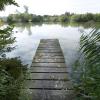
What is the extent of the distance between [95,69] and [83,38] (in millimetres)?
452

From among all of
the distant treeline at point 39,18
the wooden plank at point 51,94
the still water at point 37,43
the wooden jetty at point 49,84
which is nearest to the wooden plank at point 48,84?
the wooden jetty at point 49,84

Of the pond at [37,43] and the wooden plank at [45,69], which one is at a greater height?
the wooden plank at [45,69]

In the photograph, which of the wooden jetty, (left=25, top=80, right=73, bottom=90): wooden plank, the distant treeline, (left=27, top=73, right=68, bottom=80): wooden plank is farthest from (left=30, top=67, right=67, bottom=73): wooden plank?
the distant treeline

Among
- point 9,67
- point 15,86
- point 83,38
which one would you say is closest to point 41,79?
point 15,86

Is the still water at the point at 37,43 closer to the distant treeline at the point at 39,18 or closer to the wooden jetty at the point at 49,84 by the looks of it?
the wooden jetty at the point at 49,84

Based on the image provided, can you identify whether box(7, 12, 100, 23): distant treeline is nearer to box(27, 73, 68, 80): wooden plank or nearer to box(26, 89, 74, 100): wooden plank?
box(27, 73, 68, 80): wooden plank

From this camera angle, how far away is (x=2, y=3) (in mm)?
4082

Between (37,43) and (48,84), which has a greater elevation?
(48,84)

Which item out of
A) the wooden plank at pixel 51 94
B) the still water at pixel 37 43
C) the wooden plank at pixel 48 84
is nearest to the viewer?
the wooden plank at pixel 51 94

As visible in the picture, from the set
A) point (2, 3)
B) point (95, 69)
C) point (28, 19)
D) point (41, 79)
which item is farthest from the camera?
point (28, 19)

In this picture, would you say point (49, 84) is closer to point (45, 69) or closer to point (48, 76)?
point (48, 76)

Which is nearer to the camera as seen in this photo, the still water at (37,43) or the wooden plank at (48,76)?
the wooden plank at (48,76)

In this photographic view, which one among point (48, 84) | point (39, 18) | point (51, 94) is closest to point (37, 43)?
point (48, 84)

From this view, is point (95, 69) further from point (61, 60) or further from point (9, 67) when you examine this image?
point (61, 60)
